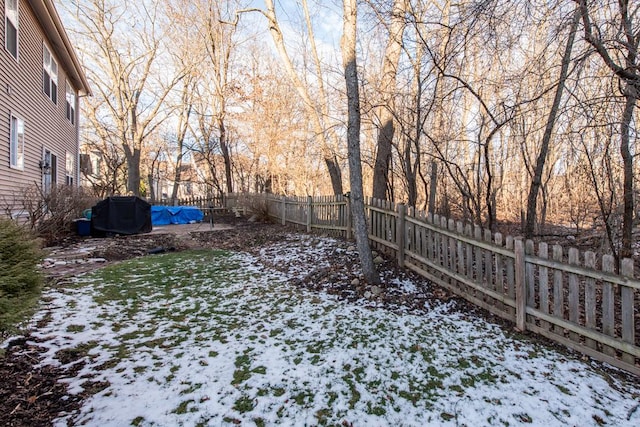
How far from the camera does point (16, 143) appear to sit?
25.7 feet

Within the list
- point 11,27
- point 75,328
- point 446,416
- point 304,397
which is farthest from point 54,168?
point 446,416

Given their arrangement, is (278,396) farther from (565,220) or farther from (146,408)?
(565,220)

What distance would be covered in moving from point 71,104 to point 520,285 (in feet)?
53.1

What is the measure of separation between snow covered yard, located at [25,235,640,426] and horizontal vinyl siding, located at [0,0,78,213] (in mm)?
5256

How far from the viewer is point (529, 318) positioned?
3.67 metres

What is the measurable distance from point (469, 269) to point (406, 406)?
97.7 inches

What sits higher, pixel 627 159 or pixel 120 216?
pixel 627 159

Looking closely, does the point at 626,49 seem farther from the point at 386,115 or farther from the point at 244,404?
the point at 244,404

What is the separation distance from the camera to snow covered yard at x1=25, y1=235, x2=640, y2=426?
2.24m

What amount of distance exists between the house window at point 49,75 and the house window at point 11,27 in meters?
2.28

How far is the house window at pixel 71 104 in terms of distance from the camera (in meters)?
12.9

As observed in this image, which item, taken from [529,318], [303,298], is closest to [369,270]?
[303,298]

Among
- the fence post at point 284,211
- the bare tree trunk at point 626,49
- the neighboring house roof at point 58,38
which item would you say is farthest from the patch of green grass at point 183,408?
the neighboring house roof at point 58,38

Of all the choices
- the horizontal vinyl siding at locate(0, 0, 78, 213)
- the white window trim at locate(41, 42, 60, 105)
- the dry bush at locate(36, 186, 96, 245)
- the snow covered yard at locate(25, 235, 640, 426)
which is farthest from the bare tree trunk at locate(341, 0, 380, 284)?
the white window trim at locate(41, 42, 60, 105)
